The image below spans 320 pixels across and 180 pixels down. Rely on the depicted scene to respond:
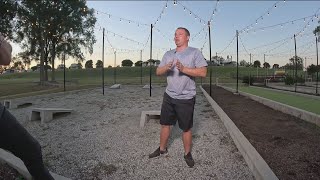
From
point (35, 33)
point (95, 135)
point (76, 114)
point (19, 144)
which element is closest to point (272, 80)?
point (35, 33)

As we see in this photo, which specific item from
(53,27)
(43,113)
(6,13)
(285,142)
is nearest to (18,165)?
(285,142)

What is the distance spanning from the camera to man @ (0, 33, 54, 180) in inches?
98.8

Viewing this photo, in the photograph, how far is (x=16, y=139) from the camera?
263 cm

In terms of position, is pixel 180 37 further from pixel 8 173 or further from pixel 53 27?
pixel 53 27

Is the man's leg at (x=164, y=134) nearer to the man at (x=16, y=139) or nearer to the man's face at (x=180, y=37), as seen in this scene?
the man's face at (x=180, y=37)

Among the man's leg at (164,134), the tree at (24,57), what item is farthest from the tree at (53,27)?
the man's leg at (164,134)

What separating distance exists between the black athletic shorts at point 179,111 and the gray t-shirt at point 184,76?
0.07 meters

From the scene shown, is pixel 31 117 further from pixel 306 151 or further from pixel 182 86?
pixel 306 151

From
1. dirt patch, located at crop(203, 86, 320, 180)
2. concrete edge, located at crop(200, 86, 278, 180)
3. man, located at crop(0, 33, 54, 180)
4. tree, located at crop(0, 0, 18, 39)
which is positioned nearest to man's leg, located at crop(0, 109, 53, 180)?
man, located at crop(0, 33, 54, 180)

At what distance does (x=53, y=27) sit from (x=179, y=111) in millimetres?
37709

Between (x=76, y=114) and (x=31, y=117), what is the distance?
1.45 m

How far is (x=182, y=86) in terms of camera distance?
15.3ft

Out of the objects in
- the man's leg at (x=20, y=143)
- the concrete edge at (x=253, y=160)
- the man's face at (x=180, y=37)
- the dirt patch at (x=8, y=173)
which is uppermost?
the man's face at (x=180, y=37)

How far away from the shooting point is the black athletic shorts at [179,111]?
4645 millimetres
